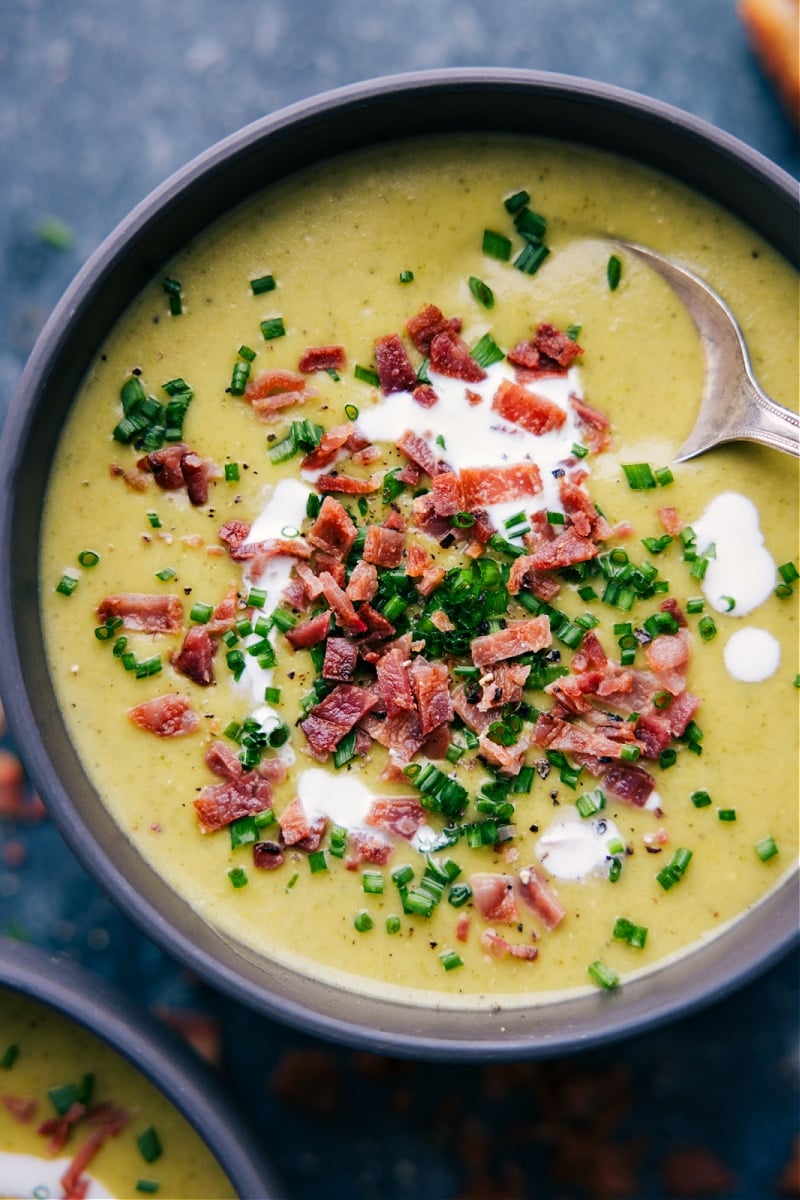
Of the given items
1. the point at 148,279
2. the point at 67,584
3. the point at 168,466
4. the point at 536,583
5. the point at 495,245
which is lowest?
the point at 536,583

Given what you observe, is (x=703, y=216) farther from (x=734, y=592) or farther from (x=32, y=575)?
(x=32, y=575)

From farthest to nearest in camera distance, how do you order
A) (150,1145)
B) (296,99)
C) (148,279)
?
(296,99)
(150,1145)
(148,279)

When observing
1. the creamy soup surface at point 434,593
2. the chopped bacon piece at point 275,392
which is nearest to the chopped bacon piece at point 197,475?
the creamy soup surface at point 434,593

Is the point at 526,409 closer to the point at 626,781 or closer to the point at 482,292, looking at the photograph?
the point at 482,292

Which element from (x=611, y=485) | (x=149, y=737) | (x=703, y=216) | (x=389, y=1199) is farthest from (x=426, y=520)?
(x=389, y=1199)

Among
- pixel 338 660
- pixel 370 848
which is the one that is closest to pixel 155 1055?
pixel 370 848

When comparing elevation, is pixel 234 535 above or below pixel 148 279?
below

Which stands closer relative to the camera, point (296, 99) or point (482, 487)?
point (482, 487)

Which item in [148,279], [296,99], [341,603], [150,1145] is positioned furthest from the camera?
[296,99]
